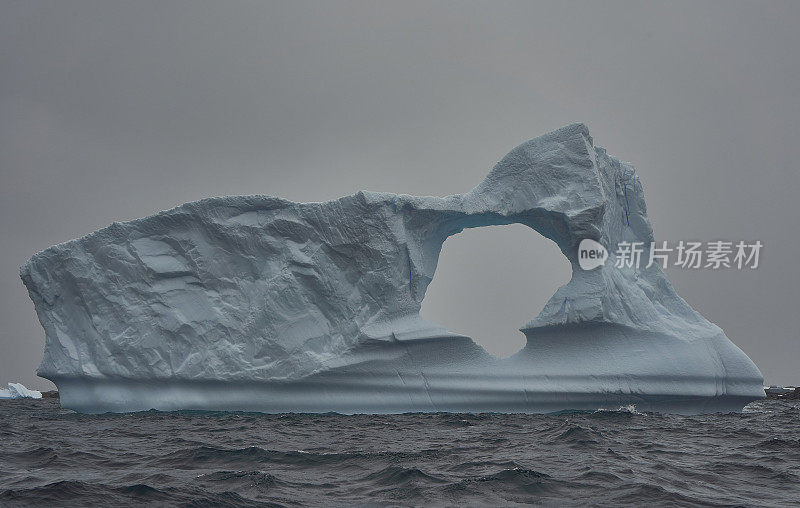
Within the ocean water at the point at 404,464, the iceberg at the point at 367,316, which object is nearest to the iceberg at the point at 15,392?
the iceberg at the point at 367,316

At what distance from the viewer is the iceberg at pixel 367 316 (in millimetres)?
10828

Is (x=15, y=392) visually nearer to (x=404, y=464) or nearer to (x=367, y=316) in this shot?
(x=367, y=316)

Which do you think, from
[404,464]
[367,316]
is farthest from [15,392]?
[404,464]

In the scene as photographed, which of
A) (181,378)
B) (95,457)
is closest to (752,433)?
(95,457)

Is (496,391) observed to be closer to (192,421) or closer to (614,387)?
(614,387)

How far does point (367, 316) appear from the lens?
1114 centimetres

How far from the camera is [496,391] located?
10.8m

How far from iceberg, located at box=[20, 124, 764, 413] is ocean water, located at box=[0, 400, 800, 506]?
159 centimetres

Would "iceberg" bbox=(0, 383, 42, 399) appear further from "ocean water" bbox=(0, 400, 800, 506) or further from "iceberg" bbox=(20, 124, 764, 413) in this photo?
"ocean water" bbox=(0, 400, 800, 506)

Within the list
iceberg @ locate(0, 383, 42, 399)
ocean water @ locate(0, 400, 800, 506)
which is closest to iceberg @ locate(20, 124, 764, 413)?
Result: ocean water @ locate(0, 400, 800, 506)

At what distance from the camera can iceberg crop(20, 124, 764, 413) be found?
10.8 meters

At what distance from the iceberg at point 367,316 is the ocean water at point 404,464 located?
159cm

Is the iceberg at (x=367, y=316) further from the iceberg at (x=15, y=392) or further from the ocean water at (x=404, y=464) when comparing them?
the iceberg at (x=15, y=392)

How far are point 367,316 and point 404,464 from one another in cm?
569
